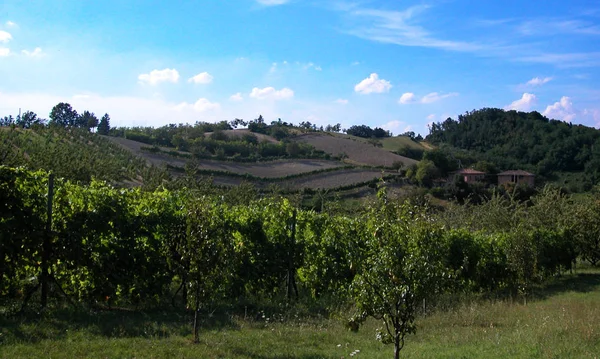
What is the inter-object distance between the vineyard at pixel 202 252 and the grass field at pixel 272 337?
513mm

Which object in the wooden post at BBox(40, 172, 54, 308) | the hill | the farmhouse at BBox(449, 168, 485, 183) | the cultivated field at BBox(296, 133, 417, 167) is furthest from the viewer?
the hill

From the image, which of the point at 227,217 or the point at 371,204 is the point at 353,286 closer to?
the point at 371,204

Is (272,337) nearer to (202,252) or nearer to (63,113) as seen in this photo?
(202,252)

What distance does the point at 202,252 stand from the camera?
728 centimetres

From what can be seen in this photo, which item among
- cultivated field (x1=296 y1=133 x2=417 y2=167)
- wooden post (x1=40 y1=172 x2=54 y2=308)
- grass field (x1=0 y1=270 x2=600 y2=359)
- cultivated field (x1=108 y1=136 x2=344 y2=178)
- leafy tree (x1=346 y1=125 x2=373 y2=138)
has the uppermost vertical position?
leafy tree (x1=346 y1=125 x2=373 y2=138)

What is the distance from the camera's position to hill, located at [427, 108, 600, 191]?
8925 cm

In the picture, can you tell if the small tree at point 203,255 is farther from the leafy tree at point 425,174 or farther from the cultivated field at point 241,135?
the cultivated field at point 241,135

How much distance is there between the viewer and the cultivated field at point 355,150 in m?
79.6

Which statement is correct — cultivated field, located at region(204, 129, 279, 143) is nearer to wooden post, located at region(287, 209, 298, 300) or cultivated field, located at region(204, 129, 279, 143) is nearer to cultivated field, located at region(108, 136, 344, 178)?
cultivated field, located at region(108, 136, 344, 178)

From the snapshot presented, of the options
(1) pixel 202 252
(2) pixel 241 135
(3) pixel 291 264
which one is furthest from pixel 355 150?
(1) pixel 202 252

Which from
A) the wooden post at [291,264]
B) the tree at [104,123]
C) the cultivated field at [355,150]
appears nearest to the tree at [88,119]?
the tree at [104,123]

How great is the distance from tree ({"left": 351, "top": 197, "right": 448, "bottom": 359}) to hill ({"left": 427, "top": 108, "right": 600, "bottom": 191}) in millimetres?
75281

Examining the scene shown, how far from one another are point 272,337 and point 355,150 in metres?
79.5

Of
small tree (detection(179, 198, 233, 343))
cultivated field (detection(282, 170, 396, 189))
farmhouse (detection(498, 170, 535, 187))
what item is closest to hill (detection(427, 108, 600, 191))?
farmhouse (detection(498, 170, 535, 187))
